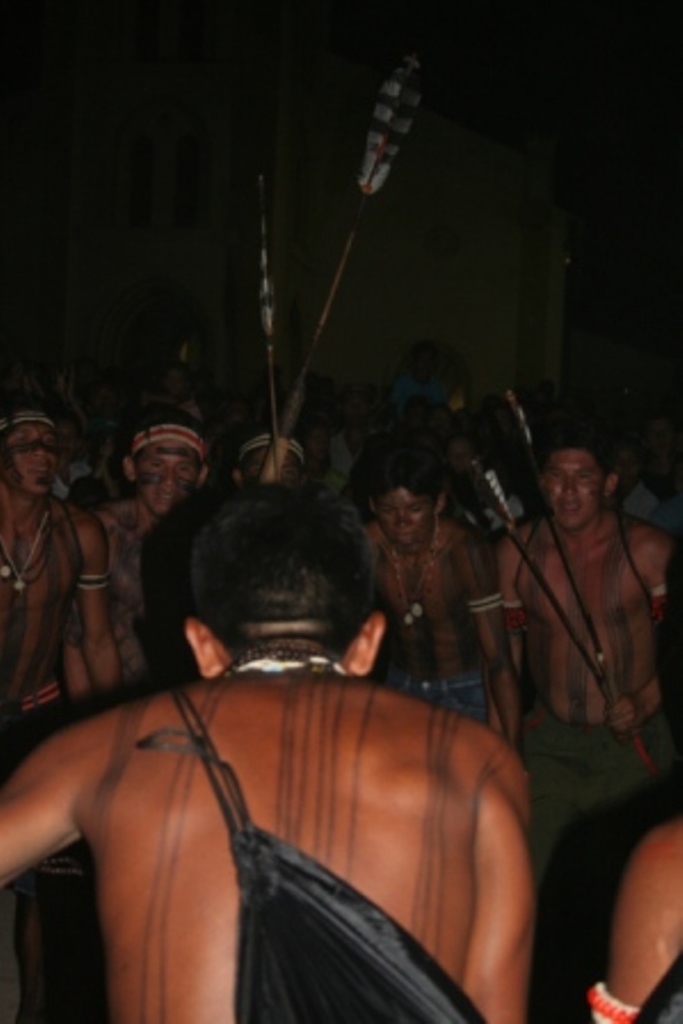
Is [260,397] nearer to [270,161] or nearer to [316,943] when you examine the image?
[316,943]

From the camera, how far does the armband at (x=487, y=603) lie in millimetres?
6379

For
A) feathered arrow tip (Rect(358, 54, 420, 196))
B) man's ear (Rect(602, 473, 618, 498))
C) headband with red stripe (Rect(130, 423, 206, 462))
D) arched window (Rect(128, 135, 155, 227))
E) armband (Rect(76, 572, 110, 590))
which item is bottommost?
armband (Rect(76, 572, 110, 590))

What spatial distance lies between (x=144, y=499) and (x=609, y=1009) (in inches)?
171

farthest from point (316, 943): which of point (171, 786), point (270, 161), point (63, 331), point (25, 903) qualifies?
point (63, 331)

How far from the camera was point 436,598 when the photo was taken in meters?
6.70

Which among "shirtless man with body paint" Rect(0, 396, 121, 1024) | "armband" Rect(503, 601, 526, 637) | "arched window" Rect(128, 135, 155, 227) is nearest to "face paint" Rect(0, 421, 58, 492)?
"shirtless man with body paint" Rect(0, 396, 121, 1024)

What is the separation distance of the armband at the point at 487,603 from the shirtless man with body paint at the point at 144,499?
1234 mm

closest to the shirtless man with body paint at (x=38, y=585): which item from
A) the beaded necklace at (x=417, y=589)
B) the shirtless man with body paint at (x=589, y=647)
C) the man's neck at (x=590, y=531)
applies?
the beaded necklace at (x=417, y=589)

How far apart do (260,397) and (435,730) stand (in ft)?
31.2

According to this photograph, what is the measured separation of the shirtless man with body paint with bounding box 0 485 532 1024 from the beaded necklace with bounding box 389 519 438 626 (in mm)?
4040

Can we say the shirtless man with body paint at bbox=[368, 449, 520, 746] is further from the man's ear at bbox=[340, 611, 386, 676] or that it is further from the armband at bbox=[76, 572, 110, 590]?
the man's ear at bbox=[340, 611, 386, 676]

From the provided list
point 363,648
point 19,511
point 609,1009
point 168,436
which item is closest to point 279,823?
point 363,648

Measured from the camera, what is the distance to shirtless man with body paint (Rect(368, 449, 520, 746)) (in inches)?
248

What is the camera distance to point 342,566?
2576mm
